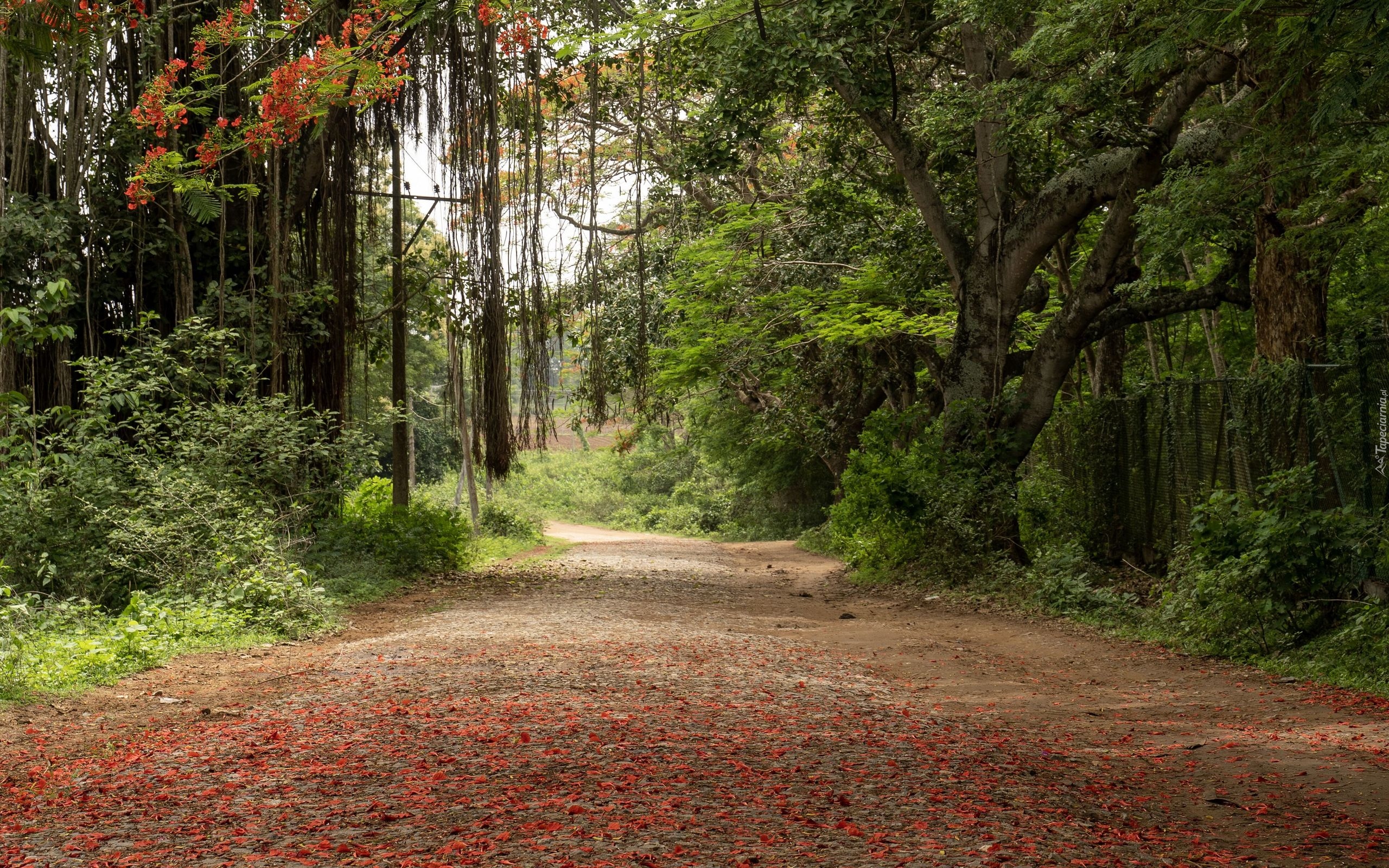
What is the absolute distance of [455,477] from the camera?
128ft

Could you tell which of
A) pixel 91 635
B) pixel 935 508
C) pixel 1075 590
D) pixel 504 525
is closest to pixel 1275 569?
pixel 1075 590

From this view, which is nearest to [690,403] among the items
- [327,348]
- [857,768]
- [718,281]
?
[718,281]

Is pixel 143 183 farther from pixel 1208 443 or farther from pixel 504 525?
pixel 504 525

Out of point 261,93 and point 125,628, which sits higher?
point 261,93

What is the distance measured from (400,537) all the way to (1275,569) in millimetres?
9486

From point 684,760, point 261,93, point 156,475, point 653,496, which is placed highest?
point 261,93

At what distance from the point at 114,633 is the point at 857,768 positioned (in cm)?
480

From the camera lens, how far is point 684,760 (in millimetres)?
4551

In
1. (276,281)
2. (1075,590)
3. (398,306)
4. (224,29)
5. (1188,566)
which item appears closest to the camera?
(224,29)

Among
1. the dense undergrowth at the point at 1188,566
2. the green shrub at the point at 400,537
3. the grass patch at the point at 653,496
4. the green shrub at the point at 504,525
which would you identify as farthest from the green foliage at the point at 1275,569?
the grass patch at the point at 653,496

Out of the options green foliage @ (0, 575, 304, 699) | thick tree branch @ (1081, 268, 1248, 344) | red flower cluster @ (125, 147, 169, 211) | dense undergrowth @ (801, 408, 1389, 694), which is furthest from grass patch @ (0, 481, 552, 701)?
thick tree branch @ (1081, 268, 1248, 344)

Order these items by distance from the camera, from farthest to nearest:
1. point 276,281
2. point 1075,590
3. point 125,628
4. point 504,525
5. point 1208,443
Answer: point 504,525
point 276,281
point 1075,590
point 1208,443
point 125,628

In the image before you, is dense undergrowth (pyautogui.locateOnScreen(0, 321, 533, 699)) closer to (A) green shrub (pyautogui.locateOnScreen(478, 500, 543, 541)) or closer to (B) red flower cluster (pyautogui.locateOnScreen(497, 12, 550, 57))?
(B) red flower cluster (pyautogui.locateOnScreen(497, 12, 550, 57))

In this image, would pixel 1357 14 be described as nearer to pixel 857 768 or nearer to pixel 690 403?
pixel 857 768
